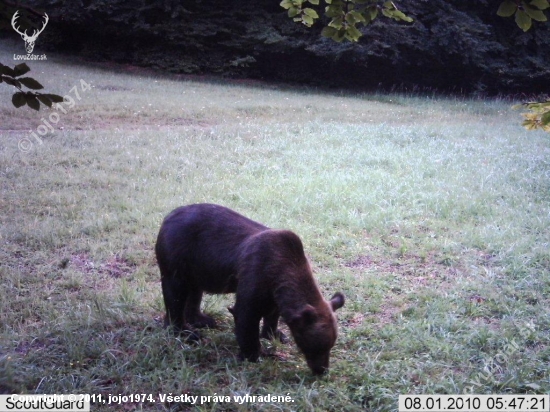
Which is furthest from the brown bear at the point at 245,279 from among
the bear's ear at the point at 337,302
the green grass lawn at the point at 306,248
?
the green grass lawn at the point at 306,248

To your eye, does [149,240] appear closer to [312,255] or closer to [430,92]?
[312,255]

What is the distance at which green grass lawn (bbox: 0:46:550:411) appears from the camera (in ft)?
13.2

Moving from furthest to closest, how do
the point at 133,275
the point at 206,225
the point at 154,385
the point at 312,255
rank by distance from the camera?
the point at 312,255 < the point at 133,275 < the point at 206,225 < the point at 154,385

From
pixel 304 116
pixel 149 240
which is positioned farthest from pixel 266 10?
pixel 149 240

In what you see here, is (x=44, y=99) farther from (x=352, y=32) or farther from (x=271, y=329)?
(x=271, y=329)

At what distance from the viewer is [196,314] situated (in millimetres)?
4906

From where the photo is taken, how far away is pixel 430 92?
26.8 meters

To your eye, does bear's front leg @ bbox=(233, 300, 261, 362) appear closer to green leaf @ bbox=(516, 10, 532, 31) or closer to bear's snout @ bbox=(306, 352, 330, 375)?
bear's snout @ bbox=(306, 352, 330, 375)

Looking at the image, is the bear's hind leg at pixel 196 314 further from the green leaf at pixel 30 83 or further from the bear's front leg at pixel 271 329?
the green leaf at pixel 30 83

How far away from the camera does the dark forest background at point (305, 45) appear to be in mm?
25469

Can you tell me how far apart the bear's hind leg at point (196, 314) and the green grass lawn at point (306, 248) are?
21 centimetres

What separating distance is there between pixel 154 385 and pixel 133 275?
2020 mm

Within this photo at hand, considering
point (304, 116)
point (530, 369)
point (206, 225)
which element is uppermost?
point (206, 225)

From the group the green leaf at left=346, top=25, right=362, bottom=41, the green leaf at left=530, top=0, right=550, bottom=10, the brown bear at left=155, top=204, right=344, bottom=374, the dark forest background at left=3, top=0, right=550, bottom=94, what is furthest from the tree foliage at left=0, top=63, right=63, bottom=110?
the dark forest background at left=3, top=0, right=550, bottom=94
